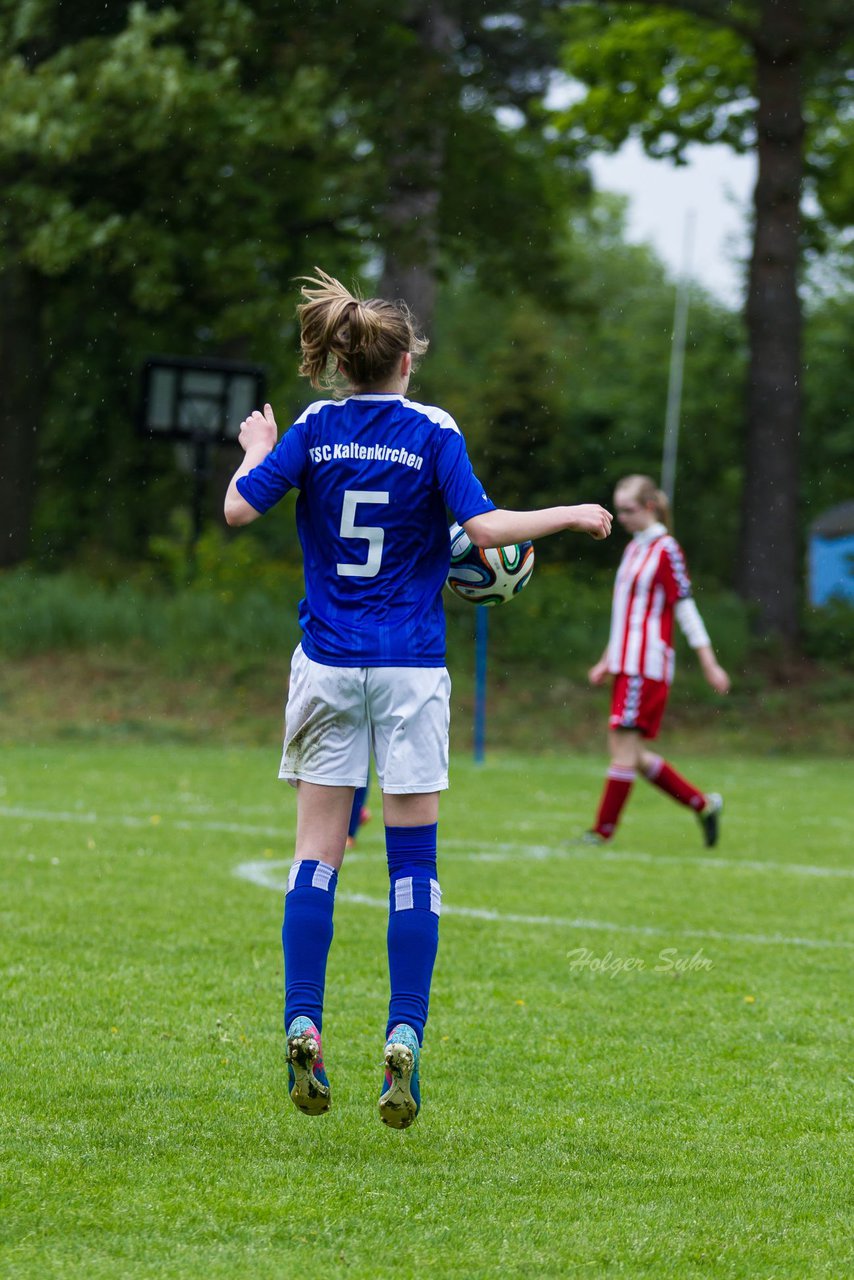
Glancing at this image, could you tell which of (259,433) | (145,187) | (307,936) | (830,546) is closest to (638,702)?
(259,433)

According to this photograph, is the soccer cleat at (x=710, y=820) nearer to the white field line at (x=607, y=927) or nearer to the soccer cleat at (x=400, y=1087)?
the white field line at (x=607, y=927)

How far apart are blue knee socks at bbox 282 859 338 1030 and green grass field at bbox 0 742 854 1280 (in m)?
0.32

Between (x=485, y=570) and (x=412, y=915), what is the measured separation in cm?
94

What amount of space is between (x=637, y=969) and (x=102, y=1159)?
3099 millimetres

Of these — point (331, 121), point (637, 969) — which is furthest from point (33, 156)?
point (637, 969)

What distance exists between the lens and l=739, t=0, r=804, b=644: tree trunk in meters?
22.8

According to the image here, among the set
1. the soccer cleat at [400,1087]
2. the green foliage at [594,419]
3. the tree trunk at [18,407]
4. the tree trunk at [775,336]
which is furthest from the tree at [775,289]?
the soccer cleat at [400,1087]

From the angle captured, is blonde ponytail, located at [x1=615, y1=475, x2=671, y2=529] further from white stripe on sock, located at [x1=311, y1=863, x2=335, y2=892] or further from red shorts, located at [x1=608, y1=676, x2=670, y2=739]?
white stripe on sock, located at [x1=311, y1=863, x2=335, y2=892]

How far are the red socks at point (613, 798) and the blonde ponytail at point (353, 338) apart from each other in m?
6.36

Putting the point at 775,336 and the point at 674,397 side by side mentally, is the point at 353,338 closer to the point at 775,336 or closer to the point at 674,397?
the point at 775,336

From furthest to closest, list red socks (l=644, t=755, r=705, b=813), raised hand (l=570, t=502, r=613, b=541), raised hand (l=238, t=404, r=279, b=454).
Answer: red socks (l=644, t=755, r=705, b=813)
raised hand (l=238, t=404, r=279, b=454)
raised hand (l=570, t=502, r=613, b=541)

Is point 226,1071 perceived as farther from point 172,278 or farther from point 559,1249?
point 172,278

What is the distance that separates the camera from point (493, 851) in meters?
10.3

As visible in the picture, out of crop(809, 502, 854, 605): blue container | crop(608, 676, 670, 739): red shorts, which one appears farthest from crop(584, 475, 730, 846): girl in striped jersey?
crop(809, 502, 854, 605): blue container
